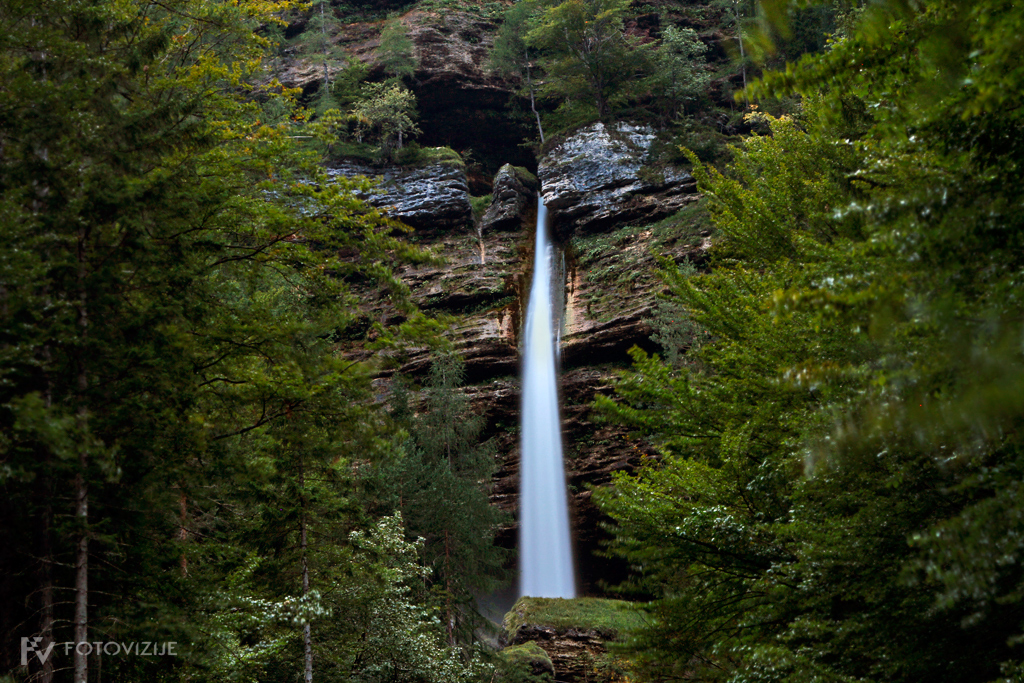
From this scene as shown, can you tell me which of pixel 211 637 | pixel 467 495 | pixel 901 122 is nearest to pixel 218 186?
pixel 211 637

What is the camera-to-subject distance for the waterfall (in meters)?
24.9

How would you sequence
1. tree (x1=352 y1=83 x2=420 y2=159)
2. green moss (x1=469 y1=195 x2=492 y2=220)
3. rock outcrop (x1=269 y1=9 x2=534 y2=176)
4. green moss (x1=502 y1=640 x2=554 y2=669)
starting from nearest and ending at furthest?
green moss (x1=502 y1=640 x2=554 y2=669), tree (x1=352 y1=83 x2=420 y2=159), green moss (x1=469 y1=195 x2=492 y2=220), rock outcrop (x1=269 y1=9 x2=534 y2=176)

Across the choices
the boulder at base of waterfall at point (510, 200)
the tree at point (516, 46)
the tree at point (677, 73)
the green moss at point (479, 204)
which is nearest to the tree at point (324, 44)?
the green moss at point (479, 204)

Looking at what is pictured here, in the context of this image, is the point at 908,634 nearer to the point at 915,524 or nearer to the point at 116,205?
the point at 915,524

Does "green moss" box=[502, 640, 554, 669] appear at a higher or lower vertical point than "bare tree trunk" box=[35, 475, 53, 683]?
lower

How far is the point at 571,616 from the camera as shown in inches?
742

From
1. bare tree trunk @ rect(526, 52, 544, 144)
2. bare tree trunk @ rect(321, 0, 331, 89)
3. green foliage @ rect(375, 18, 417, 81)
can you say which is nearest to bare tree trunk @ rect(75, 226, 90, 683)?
bare tree trunk @ rect(321, 0, 331, 89)

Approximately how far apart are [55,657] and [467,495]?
46.9 ft

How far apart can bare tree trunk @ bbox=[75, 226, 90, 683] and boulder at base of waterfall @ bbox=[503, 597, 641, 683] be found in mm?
13112

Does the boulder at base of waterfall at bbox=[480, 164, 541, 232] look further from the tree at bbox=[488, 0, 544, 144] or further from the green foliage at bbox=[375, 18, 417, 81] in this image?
the green foliage at bbox=[375, 18, 417, 81]

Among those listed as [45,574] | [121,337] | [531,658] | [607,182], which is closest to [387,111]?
[607,182]

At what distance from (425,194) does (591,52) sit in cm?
1277

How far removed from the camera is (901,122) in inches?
131

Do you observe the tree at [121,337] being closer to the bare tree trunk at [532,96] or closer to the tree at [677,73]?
the tree at [677,73]
